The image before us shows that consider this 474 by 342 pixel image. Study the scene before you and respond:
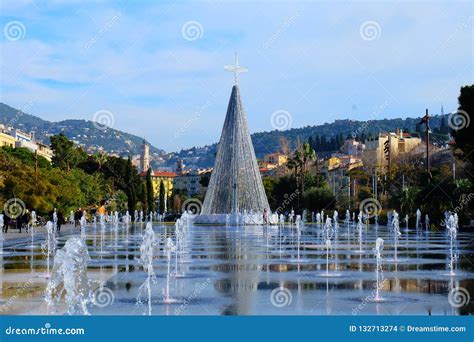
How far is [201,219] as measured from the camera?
58.7 metres

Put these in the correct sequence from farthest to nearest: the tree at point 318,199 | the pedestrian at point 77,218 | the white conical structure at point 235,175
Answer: the tree at point 318,199 → the white conical structure at point 235,175 → the pedestrian at point 77,218

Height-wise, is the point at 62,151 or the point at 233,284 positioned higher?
the point at 62,151

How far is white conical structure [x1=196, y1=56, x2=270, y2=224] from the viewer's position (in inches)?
2339

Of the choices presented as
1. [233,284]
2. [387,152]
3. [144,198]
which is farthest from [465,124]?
[144,198]

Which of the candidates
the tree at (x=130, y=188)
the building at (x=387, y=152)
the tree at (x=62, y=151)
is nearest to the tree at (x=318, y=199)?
the building at (x=387, y=152)

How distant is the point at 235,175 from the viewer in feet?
196

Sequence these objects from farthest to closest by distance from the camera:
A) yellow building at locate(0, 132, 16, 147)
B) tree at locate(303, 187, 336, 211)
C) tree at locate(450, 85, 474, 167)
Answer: yellow building at locate(0, 132, 16, 147) < tree at locate(303, 187, 336, 211) < tree at locate(450, 85, 474, 167)

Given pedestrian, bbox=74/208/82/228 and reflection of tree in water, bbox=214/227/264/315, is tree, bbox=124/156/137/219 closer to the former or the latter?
pedestrian, bbox=74/208/82/228

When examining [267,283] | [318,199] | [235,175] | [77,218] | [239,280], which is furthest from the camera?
[318,199]

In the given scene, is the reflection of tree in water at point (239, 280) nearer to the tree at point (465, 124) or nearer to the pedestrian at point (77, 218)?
the tree at point (465, 124)

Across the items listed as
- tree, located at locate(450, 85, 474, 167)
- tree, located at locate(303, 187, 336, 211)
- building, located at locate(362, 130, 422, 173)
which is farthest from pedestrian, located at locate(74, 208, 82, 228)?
building, located at locate(362, 130, 422, 173)

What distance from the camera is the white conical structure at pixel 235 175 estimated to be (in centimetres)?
5941

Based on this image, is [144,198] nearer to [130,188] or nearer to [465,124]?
[130,188]
